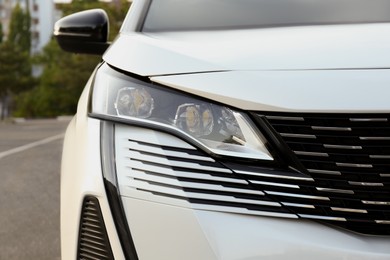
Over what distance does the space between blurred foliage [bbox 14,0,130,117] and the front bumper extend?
120 ft

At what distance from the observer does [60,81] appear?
49094 millimetres

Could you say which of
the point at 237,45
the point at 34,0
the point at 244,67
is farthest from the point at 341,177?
the point at 34,0

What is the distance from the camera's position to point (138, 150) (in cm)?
188

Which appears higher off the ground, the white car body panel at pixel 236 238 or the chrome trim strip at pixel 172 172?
the chrome trim strip at pixel 172 172

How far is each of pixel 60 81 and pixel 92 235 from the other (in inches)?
1893

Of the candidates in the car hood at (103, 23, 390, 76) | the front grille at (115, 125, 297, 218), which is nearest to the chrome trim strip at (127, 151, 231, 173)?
the front grille at (115, 125, 297, 218)

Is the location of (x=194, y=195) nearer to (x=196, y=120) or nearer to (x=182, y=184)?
(x=182, y=184)

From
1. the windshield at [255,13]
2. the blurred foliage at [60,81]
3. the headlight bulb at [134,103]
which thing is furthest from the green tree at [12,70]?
Answer: the headlight bulb at [134,103]

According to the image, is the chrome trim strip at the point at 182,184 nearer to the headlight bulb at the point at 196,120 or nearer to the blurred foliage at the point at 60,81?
the headlight bulb at the point at 196,120

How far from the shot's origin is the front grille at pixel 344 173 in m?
1.74

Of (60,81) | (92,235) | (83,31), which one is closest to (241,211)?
(92,235)

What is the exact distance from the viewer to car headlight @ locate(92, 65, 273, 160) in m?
1.85

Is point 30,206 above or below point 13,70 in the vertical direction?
above

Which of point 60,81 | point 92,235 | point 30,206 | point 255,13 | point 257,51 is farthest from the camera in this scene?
point 60,81
